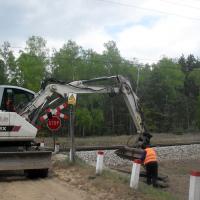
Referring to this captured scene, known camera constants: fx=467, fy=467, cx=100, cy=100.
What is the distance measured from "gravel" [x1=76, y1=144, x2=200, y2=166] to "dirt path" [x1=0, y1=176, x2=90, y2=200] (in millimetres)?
8032

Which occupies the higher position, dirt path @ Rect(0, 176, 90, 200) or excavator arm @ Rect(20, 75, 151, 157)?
excavator arm @ Rect(20, 75, 151, 157)

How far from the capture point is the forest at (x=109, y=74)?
7000cm

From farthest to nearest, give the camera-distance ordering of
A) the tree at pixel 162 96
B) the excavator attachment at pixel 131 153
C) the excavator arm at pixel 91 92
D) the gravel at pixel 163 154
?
1. the tree at pixel 162 96
2. the gravel at pixel 163 154
3. the excavator attachment at pixel 131 153
4. the excavator arm at pixel 91 92

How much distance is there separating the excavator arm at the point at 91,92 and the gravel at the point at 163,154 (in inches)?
197

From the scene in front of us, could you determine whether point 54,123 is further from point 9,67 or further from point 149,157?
point 9,67

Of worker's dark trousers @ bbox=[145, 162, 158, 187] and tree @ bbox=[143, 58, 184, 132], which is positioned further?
tree @ bbox=[143, 58, 184, 132]

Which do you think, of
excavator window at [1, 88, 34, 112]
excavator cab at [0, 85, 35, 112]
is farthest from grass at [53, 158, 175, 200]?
excavator cab at [0, 85, 35, 112]

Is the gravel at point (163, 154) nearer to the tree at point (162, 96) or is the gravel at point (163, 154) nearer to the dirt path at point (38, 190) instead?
the dirt path at point (38, 190)

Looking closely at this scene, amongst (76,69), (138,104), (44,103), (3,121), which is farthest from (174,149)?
(76,69)

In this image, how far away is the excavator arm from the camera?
49.4 ft

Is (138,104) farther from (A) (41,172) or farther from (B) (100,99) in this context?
(B) (100,99)

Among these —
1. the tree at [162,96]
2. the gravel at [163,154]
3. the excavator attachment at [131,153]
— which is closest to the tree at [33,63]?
the tree at [162,96]

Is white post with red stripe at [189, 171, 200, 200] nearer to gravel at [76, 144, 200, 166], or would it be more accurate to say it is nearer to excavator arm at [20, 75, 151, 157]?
excavator arm at [20, 75, 151, 157]

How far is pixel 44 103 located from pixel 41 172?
2474mm
